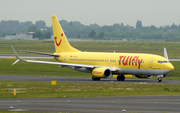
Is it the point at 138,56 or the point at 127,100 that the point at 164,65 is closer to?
the point at 138,56

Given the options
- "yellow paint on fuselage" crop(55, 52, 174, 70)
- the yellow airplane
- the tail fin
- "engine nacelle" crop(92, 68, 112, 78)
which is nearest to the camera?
the yellow airplane

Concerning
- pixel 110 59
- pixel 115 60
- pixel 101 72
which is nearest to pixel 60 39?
pixel 110 59

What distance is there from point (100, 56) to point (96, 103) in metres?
28.1

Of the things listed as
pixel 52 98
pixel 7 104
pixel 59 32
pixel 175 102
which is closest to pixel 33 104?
pixel 7 104

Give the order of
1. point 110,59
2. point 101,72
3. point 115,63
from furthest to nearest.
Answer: point 110,59 → point 115,63 → point 101,72

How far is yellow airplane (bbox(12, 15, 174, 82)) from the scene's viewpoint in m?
49.5

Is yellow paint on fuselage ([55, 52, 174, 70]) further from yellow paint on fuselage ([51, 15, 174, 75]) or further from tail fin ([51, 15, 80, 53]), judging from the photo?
tail fin ([51, 15, 80, 53])

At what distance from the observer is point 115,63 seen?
2080 inches

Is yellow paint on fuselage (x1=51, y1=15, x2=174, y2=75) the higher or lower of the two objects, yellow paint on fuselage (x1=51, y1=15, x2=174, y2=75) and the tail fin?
the lower

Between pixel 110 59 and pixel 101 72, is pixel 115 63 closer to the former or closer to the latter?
pixel 110 59

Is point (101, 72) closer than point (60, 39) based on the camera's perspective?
Yes

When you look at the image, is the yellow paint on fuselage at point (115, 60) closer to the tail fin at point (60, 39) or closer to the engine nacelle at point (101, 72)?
the tail fin at point (60, 39)

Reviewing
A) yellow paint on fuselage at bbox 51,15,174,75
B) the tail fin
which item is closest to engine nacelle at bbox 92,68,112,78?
yellow paint on fuselage at bbox 51,15,174,75

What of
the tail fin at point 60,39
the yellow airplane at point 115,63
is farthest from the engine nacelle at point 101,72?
the tail fin at point 60,39
